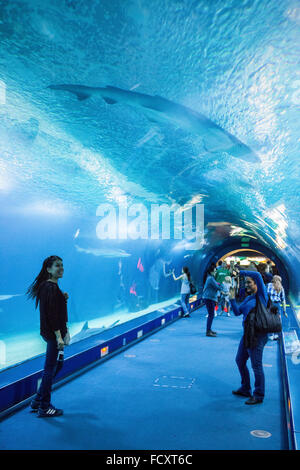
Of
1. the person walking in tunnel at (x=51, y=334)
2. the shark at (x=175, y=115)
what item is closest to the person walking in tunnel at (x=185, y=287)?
the shark at (x=175, y=115)

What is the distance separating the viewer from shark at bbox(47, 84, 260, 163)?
3.68 meters

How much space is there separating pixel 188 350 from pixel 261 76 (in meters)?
6.09

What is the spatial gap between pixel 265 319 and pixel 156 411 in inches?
70.5

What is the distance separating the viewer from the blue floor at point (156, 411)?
135 inches

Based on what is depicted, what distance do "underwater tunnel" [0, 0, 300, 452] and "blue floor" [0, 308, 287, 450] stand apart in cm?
2

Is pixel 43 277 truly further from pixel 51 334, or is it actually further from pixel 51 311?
pixel 51 334

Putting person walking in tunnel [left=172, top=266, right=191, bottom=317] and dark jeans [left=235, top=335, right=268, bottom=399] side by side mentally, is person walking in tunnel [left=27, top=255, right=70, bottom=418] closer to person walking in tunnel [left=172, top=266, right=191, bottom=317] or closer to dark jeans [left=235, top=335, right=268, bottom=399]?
dark jeans [left=235, top=335, right=268, bottom=399]

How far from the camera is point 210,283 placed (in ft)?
30.1

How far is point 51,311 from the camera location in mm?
3939

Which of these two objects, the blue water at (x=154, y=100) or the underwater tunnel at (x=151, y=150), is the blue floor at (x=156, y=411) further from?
the blue water at (x=154, y=100)

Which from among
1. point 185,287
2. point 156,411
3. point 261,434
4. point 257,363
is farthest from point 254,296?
point 185,287

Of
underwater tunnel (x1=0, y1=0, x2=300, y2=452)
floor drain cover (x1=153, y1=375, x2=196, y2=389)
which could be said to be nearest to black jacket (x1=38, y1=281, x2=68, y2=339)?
underwater tunnel (x1=0, y1=0, x2=300, y2=452)

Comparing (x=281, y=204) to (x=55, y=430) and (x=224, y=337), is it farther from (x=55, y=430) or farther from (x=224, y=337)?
(x=55, y=430)
